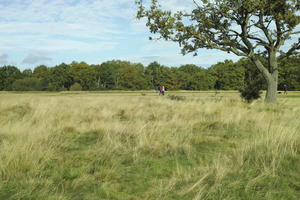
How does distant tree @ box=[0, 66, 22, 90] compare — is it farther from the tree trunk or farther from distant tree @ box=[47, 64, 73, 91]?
the tree trunk

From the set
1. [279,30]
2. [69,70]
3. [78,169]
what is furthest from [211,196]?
[69,70]

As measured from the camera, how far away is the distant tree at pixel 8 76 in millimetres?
108375

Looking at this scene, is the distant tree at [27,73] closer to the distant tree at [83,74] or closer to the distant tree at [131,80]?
the distant tree at [83,74]

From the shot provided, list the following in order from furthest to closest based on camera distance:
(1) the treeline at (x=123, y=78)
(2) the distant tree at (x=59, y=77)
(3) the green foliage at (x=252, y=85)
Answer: (2) the distant tree at (x=59, y=77)
(1) the treeline at (x=123, y=78)
(3) the green foliage at (x=252, y=85)

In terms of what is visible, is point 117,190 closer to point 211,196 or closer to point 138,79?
point 211,196

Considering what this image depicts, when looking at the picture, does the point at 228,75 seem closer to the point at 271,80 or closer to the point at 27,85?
the point at 27,85

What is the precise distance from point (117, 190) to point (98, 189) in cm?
25

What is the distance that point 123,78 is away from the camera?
111812mm

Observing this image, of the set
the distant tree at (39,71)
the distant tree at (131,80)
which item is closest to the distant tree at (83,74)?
the distant tree at (131,80)

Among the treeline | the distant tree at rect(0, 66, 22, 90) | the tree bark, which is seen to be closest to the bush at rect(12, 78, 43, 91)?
the treeline

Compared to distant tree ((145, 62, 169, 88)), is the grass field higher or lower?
lower

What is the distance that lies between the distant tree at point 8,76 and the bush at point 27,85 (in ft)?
35.3

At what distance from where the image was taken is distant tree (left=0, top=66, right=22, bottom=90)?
108 m

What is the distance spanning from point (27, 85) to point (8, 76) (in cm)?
2104
